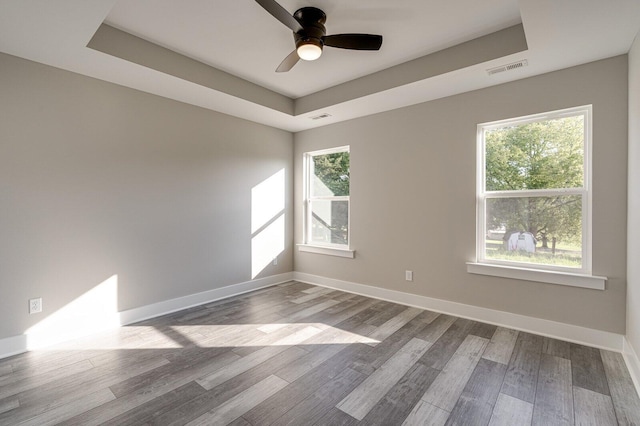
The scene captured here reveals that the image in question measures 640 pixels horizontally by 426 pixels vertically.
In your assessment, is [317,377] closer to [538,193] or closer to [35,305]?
[35,305]

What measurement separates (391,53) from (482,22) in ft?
2.64

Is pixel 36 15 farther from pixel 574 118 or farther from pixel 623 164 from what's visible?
pixel 623 164

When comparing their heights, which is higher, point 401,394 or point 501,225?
point 501,225

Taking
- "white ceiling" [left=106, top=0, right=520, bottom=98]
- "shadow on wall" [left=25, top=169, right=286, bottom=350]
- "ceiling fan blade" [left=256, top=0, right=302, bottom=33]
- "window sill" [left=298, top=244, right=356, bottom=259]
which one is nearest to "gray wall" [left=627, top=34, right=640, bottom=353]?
"white ceiling" [left=106, top=0, right=520, bottom=98]

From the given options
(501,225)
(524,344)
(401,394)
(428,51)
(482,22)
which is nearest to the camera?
(401,394)

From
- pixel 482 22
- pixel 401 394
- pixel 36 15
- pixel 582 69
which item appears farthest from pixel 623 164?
pixel 36 15

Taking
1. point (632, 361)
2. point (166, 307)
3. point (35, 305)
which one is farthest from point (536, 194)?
point (35, 305)

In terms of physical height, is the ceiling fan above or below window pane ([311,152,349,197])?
above

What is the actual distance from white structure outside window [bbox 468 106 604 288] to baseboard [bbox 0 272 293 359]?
9.62 ft

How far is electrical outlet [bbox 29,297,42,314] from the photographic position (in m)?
2.63

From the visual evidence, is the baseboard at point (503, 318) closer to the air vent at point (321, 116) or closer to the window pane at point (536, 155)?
the window pane at point (536, 155)

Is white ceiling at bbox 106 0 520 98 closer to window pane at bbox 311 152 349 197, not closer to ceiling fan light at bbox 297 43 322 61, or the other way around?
ceiling fan light at bbox 297 43 322 61

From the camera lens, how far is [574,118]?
2.83 metres

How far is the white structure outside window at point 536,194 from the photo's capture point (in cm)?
278
